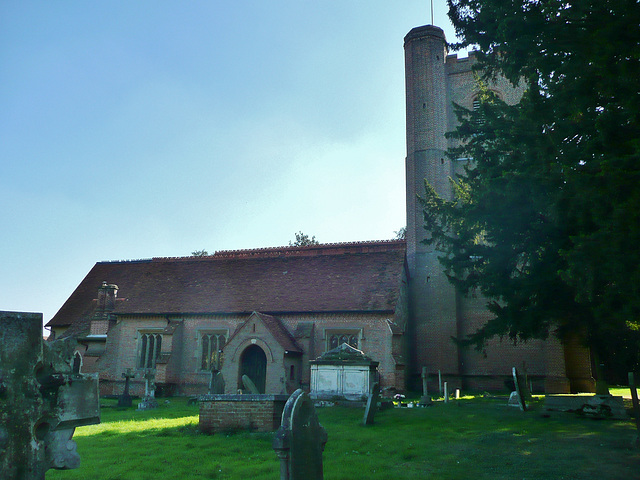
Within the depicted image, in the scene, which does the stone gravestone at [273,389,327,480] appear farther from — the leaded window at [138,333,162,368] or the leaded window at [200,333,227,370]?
the leaded window at [138,333,162,368]

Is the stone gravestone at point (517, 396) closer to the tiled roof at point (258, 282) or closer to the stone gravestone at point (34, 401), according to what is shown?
the tiled roof at point (258, 282)

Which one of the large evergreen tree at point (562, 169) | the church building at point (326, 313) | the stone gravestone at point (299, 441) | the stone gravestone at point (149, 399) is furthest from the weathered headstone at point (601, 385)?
the stone gravestone at point (149, 399)

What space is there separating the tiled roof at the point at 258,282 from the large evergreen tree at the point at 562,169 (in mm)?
10722

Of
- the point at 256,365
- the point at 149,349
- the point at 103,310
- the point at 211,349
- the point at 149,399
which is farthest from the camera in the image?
the point at 103,310

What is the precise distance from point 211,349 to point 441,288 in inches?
507

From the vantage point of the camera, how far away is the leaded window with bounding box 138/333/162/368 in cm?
2789

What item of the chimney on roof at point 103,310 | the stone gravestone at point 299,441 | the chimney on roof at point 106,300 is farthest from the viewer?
the chimney on roof at point 106,300

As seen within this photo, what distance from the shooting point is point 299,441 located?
6070 mm

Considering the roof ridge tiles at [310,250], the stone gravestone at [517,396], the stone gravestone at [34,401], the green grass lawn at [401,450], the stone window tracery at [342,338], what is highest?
the roof ridge tiles at [310,250]

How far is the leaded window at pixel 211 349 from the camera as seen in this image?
26.8 m

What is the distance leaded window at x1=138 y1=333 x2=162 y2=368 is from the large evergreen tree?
729 inches

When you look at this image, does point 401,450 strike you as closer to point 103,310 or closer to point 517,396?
point 517,396

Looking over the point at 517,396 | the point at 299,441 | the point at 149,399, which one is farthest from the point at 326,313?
the point at 299,441

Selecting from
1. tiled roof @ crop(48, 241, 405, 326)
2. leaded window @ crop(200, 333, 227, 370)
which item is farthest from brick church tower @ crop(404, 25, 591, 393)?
leaded window @ crop(200, 333, 227, 370)
